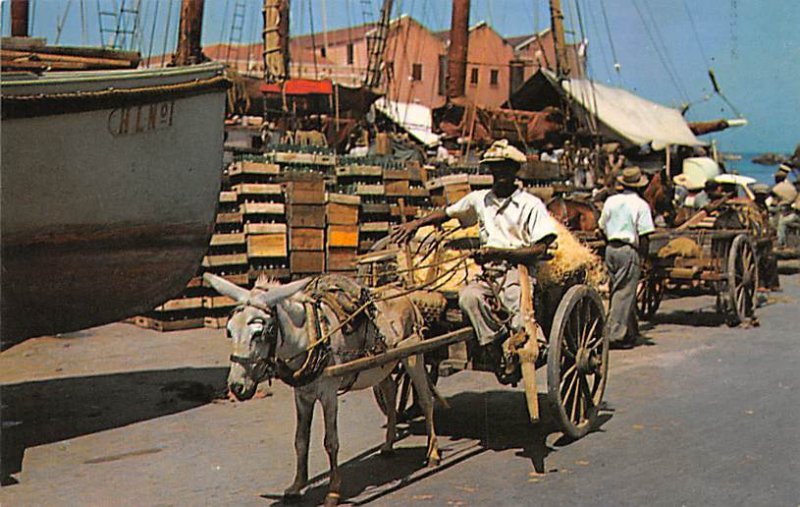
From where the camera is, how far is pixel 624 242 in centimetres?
1045

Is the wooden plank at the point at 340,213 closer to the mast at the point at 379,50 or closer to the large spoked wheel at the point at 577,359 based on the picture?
the large spoked wheel at the point at 577,359

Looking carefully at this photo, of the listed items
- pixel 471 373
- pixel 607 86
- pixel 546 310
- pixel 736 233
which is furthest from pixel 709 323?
pixel 607 86

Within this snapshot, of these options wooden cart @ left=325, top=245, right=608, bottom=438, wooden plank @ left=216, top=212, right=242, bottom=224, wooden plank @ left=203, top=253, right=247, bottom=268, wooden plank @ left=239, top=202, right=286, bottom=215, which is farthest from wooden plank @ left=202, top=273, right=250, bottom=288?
wooden cart @ left=325, top=245, right=608, bottom=438

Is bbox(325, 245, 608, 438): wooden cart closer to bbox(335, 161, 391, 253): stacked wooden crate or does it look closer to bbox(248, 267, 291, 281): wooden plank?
bbox(248, 267, 291, 281): wooden plank

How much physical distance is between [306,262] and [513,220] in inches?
277

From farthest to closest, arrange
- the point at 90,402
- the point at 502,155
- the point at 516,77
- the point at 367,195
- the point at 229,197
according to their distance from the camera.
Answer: the point at 516,77
the point at 367,195
the point at 229,197
the point at 90,402
the point at 502,155

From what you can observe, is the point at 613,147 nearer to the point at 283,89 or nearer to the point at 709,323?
the point at 283,89

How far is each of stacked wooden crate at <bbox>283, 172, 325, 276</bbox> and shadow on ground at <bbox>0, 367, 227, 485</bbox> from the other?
11.3 ft

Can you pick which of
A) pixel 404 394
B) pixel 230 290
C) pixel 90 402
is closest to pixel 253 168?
pixel 90 402

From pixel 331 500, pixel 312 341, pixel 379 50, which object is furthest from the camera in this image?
pixel 379 50

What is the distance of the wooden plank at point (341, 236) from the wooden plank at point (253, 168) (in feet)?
3.84

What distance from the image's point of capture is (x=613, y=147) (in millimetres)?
22375

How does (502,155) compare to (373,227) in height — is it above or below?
above

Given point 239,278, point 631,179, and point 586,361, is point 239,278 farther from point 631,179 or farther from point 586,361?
point 586,361
